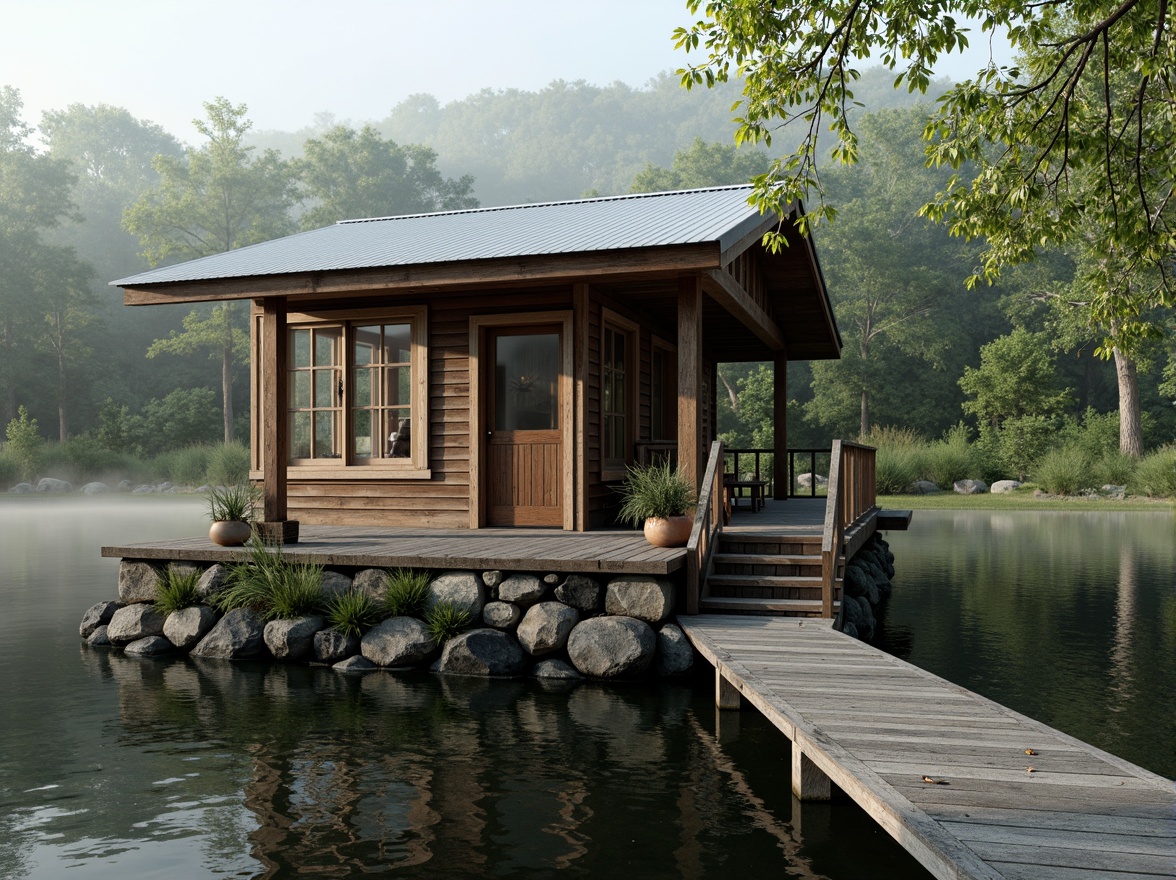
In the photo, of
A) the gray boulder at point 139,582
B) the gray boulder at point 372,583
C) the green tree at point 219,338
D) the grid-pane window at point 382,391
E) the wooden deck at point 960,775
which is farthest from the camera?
the green tree at point 219,338

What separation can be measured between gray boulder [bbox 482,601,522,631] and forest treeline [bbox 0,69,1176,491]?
24438 millimetres

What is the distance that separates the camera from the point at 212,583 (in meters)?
8.80

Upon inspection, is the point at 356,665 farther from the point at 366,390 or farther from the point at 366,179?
the point at 366,179

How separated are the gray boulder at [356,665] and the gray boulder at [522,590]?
117 centimetres

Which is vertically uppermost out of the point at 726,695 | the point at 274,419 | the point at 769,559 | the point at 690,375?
the point at 690,375

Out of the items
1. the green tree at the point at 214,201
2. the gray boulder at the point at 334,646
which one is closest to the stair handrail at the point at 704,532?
the gray boulder at the point at 334,646

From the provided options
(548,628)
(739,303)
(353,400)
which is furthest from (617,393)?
(548,628)

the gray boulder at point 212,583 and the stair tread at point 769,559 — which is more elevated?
the stair tread at point 769,559

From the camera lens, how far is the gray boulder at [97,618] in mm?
9305

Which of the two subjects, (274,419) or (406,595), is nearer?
(406,595)

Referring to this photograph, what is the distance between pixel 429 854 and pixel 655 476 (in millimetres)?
5125

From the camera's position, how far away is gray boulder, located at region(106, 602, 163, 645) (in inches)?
349

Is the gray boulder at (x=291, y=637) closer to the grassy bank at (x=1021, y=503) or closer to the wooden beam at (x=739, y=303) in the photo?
the wooden beam at (x=739, y=303)

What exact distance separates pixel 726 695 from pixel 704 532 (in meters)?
1.91
